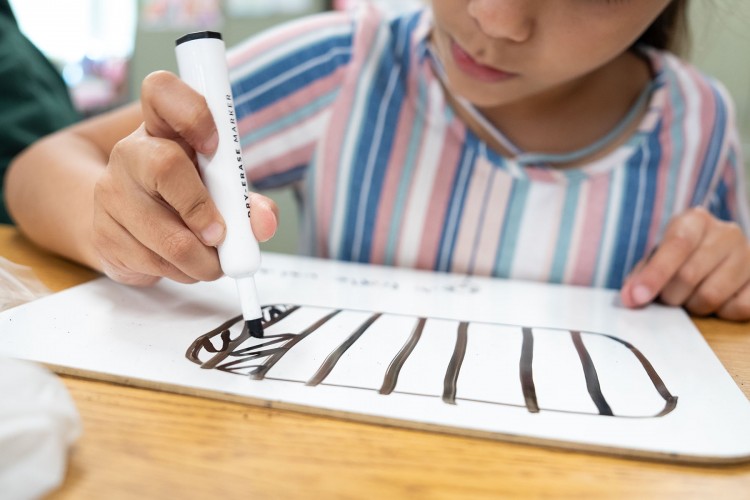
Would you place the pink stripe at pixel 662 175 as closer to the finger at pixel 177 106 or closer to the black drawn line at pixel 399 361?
the black drawn line at pixel 399 361

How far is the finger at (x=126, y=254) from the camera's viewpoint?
0.28 meters

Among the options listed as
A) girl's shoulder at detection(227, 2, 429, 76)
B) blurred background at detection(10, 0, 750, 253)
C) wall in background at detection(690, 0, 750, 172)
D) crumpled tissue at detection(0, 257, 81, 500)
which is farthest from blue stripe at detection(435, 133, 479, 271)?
blurred background at detection(10, 0, 750, 253)

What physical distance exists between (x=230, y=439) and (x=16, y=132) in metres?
0.52

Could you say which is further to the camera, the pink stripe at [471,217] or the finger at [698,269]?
the pink stripe at [471,217]

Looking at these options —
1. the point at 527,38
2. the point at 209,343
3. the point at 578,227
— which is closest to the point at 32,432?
the point at 209,343

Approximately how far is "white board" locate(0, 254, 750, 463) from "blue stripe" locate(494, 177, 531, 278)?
0.12 metres

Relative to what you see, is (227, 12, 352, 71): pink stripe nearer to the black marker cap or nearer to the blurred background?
the black marker cap

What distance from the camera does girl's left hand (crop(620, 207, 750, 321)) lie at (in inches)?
14.5

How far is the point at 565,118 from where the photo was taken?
510 millimetres

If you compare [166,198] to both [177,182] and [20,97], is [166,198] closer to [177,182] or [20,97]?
[177,182]

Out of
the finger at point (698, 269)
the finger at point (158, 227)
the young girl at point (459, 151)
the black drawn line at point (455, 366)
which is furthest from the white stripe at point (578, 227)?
the finger at point (158, 227)

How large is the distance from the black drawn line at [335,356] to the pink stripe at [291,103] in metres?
0.27

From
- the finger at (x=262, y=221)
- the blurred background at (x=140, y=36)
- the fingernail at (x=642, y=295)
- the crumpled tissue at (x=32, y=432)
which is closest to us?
the crumpled tissue at (x=32, y=432)

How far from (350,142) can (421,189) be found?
75 millimetres
